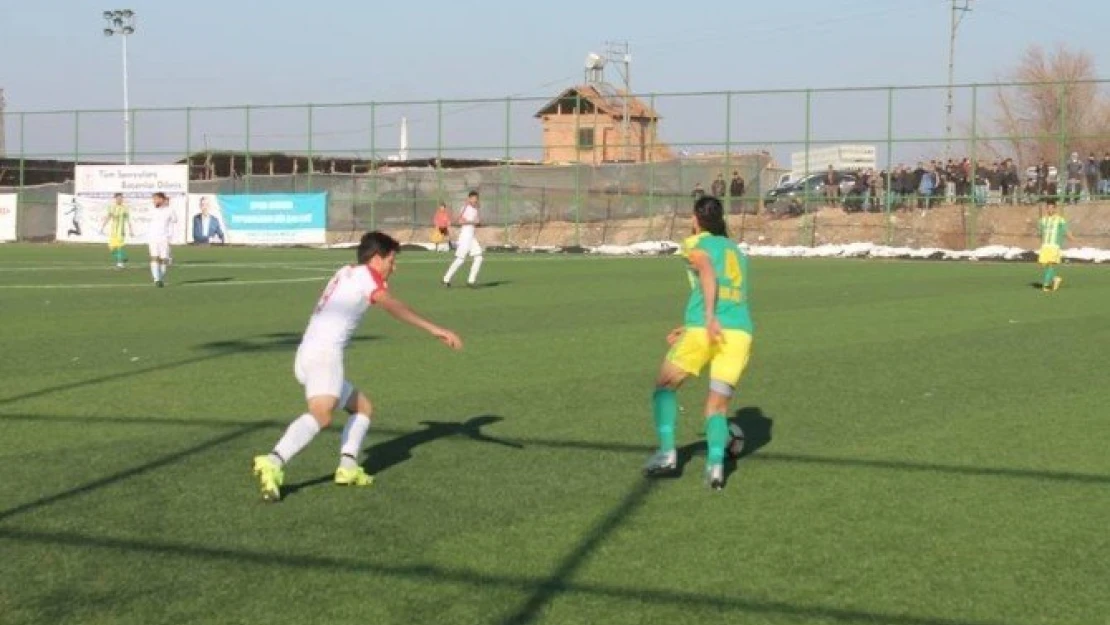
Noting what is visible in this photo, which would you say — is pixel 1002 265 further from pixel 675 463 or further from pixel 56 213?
pixel 56 213

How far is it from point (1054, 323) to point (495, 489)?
43.1ft

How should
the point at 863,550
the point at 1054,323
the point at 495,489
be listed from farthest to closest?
the point at 1054,323 → the point at 495,489 → the point at 863,550

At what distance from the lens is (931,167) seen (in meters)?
46.8

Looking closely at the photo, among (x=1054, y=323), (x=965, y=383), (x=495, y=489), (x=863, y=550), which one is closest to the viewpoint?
(x=863, y=550)

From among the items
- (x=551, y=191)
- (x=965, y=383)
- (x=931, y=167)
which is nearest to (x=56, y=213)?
(x=551, y=191)

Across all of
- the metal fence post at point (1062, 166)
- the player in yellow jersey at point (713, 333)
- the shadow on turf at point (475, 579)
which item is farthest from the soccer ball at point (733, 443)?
the metal fence post at point (1062, 166)

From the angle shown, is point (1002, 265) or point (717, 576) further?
point (1002, 265)

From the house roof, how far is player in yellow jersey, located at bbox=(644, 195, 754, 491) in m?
43.3

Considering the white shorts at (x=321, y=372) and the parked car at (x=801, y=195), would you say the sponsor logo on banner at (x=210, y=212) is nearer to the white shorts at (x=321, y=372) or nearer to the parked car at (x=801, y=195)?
the parked car at (x=801, y=195)

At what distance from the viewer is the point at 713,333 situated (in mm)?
8461

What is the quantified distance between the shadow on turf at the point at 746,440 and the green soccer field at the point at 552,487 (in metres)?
0.05

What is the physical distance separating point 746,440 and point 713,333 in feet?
6.47

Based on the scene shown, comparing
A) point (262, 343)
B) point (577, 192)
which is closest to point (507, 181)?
point (577, 192)

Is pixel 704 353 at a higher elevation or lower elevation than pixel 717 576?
higher
